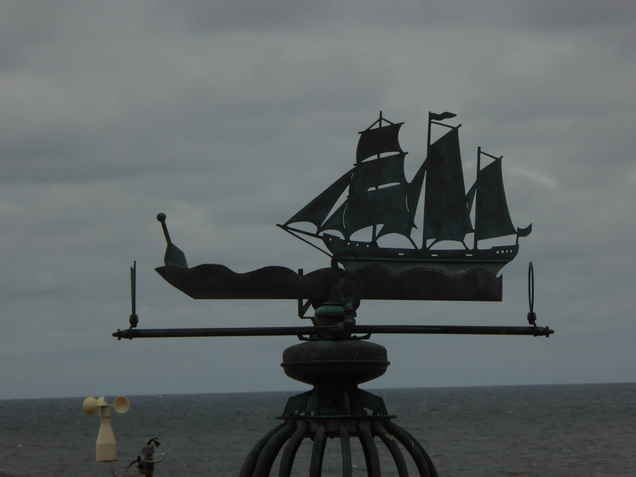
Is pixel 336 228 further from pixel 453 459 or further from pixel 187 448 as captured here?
pixel 187 448

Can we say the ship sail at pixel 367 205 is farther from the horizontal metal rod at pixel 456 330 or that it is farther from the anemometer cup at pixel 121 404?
the anemometer cup at pixel 121 404

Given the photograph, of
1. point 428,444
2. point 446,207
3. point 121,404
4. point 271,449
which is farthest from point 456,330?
point 428,444

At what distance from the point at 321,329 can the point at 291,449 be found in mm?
635

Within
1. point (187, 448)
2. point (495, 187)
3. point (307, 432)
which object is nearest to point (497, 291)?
point (307, 432)

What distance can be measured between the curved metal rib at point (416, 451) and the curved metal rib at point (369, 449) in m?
0.13

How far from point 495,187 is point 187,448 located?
3153 inches

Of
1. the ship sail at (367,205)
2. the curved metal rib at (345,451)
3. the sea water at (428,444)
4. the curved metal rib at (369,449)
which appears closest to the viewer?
the curved metal rib at (345,451)

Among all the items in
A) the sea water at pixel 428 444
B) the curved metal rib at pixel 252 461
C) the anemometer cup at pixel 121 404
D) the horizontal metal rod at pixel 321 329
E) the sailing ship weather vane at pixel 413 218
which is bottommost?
the sea water at pixel 428 444

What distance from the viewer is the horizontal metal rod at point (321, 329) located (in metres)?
5.98

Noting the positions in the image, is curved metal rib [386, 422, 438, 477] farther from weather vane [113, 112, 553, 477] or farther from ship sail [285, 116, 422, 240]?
ship sail [285, 116, 422, 240]

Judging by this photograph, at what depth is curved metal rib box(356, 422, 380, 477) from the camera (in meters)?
5.72

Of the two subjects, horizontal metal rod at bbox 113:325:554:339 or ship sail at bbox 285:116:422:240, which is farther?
ship sail at bbox 285:116:422:240

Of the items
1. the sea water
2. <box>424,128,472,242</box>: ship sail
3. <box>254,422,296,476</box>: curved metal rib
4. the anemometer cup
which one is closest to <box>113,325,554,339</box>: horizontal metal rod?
<box>254,422,296,476</box>: curved metal rib

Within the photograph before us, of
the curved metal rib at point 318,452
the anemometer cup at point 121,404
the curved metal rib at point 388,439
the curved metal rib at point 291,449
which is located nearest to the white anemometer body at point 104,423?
the anemometer cup at point 121,404
